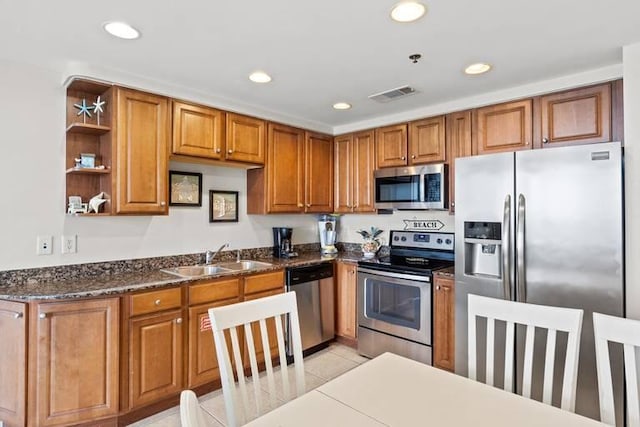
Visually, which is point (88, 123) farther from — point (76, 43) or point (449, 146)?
point (449, 146)

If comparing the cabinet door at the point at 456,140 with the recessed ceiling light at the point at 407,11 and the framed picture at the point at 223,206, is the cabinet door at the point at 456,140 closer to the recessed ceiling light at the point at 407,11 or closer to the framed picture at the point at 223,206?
the recessed ceiling light at the point at 407,11

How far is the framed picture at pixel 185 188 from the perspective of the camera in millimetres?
3053

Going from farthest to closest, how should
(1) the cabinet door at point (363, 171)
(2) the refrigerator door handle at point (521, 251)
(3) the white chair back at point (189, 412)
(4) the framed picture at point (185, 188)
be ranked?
(1) the cabinet door at point (363, 171) → (4) the framed picture at point (185, 188) → (2) the refrigerator door handle at point (521, 251) → (3) the white chair back at point (189, 412)

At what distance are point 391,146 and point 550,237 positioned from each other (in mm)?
1780

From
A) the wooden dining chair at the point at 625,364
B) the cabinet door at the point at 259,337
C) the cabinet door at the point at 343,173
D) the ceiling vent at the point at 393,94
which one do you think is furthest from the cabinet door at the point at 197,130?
the wooden dining chair at the point at 625,364

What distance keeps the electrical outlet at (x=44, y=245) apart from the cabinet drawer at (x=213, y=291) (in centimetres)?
99

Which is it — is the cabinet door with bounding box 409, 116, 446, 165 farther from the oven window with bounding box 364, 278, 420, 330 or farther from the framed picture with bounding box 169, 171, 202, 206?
the framed picture with bounding box 169, 171, 202, 206

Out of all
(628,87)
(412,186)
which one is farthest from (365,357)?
(628,87)

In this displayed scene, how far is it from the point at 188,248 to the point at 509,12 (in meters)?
2.86

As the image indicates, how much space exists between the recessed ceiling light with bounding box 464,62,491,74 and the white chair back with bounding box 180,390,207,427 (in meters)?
2.52

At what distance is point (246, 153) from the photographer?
3.24 meters

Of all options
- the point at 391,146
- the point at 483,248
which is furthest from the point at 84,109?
the point at 483,248

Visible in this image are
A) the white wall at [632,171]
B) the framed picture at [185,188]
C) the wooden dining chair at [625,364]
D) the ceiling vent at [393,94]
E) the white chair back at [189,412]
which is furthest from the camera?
the framed picture at [185,188]

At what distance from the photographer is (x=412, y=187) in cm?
332
